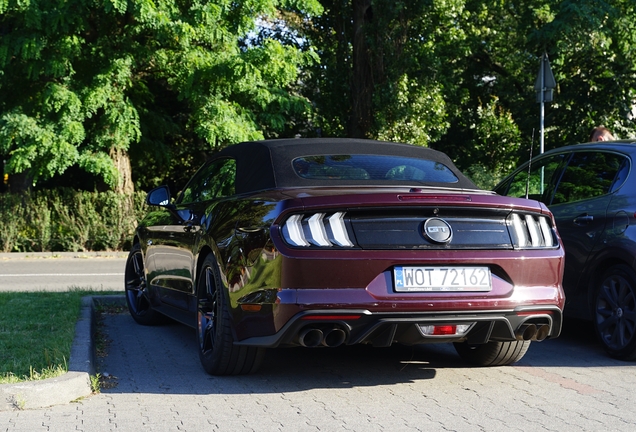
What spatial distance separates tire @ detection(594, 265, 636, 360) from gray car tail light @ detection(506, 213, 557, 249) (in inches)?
44.9

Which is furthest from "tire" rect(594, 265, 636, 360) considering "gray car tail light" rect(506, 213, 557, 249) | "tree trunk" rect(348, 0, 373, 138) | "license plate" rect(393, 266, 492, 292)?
"tree trunk" rect(348, 0, 373, 138)

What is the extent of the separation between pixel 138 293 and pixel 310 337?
150 inches

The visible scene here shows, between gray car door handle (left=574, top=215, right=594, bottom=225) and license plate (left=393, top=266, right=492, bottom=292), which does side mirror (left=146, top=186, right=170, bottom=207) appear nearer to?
license plate (left=393, top=266, right=492, bottom=292)

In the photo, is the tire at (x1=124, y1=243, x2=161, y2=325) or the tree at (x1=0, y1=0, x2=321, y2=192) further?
the tree at (x1=0, y1=0, x2=321, y2=192)

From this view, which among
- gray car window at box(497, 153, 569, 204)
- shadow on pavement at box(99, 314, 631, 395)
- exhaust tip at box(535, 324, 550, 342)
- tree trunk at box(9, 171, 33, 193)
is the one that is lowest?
shadow on pavement at box(99, 314, 631, 395)

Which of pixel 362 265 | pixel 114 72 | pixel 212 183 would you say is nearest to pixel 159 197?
pixel 212 183

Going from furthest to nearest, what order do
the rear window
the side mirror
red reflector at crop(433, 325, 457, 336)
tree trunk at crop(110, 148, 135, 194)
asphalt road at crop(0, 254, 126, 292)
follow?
tree trunk at crop(110, 148, 135, 194), asphalt road at crop(0, 254, 126, 292), the side mirror, the rear window, red reflector at crop(433, 325, 457, 336)

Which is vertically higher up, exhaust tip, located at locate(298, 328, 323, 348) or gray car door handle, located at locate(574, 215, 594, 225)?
gray car door handle, located at locate(574, 215, 594, 225)

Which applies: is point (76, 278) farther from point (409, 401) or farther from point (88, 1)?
point (409, 401)

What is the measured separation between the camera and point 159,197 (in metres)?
8.00

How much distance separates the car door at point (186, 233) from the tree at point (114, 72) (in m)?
9.61

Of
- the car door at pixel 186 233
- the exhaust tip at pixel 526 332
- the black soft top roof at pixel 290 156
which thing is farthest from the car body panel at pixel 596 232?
the car door at pixel 186 233

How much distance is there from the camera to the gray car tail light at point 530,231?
5941mm

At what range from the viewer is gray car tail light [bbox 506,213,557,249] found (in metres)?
5.94
